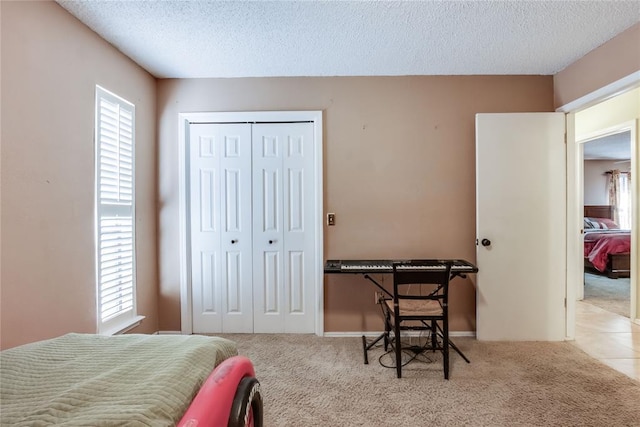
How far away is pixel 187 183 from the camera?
2912mm

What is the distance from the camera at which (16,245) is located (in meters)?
1.57

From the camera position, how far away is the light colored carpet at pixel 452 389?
1742mm

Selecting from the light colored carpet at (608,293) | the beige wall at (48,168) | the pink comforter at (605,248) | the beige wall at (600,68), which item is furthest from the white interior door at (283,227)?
the pink comforter at (605,248)

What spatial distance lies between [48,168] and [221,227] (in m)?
1.39

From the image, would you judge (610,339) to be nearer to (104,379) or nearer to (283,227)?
(283,227)

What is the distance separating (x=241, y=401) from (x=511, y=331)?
8.77ft

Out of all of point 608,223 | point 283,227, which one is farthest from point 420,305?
point 608,223

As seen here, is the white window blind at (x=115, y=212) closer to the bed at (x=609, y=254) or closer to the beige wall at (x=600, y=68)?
the beige wall at (x=600, y=68)

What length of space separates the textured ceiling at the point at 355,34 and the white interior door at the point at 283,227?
26.3 inches

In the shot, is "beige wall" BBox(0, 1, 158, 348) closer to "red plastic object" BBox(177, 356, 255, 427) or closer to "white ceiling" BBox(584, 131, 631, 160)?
"red plastic object" BBox(177, 356, 255, 427)

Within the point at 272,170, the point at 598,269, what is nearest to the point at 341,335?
the point at 272,170

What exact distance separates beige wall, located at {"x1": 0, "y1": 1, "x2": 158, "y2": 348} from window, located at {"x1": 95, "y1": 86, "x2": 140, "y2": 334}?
0.08 m

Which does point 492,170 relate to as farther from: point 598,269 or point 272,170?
point 598,269

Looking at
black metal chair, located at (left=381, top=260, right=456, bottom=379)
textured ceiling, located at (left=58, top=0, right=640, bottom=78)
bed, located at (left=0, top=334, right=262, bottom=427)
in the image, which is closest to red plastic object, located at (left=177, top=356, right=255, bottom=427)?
bed, located at (left=0, top=334, right=262, bottom=427)
